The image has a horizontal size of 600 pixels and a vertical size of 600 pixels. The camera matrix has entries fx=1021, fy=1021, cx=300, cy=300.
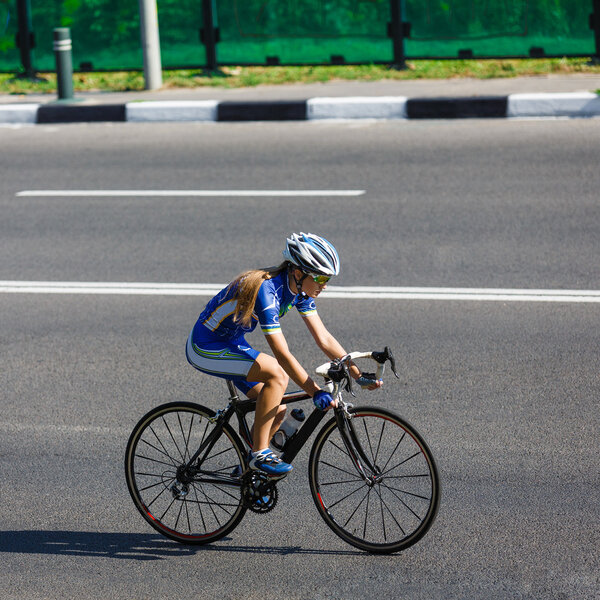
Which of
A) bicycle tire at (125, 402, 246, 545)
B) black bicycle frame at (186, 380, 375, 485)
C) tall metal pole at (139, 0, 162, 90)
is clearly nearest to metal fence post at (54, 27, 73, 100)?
tall metal pole at (139, 0, 162, 90)

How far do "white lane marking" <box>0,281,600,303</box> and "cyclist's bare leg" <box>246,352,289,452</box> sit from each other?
3308 millimetres

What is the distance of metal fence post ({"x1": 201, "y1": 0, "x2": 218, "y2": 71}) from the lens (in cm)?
1598

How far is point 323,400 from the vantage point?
4289mm

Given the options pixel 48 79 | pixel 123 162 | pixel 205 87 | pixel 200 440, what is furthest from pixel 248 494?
pixel 48 79

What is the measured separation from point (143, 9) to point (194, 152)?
13.3 ft

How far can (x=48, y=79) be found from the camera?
17.0 m

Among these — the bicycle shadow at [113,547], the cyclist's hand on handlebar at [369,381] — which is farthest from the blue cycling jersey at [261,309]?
the bicycle shadow at [113,547]

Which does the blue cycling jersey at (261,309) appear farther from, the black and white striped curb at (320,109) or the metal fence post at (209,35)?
the metal fence post at (209,35)

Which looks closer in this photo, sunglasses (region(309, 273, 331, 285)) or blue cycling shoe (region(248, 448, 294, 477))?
sunglasses (region(309, 273, 331, 285))

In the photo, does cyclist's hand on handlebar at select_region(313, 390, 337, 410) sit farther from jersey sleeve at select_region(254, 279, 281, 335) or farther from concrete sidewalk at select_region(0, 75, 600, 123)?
concrete sidewalk at select_region(0, 75, 600, 123)

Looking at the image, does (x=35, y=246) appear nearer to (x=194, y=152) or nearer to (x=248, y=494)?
(x=194, y=152)

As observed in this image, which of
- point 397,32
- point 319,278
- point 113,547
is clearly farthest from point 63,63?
point 319,278

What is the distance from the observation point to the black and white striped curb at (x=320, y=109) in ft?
42.3

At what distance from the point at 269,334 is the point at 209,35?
502 inches
